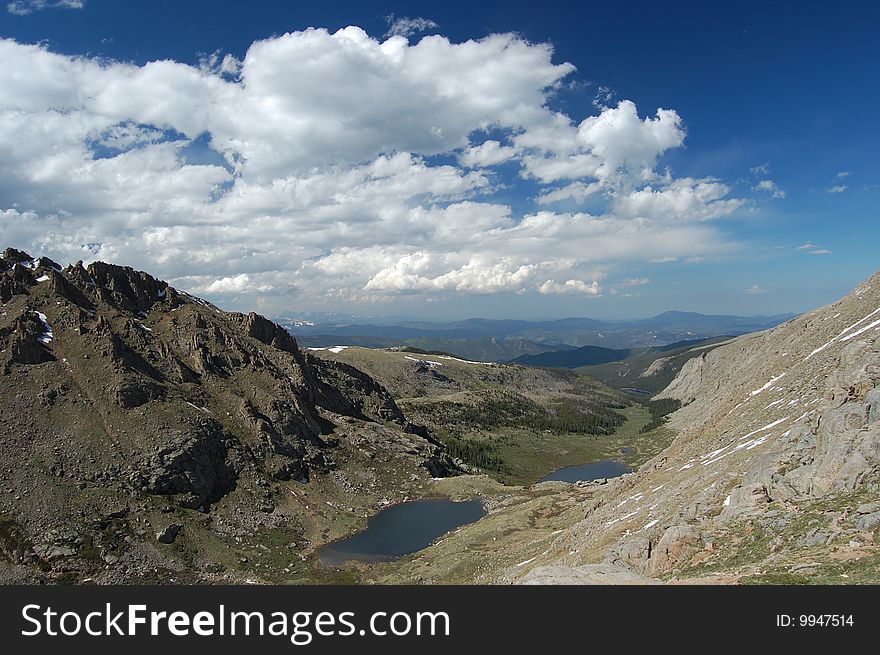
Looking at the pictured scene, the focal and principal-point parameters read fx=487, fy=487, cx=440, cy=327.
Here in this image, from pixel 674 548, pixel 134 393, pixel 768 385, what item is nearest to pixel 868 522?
pixel 674 548

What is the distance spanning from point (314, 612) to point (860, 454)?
37136 millimetres

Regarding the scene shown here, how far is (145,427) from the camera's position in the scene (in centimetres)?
11325

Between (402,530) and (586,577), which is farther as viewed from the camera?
(402,530)

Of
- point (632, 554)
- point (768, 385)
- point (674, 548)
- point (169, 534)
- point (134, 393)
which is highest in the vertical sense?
point (134, 393)

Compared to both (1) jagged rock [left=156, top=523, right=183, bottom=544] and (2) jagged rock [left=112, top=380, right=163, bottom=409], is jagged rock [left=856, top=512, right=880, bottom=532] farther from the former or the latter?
(2) jagged rock [left=112, top=380, right=163, bottom=409]

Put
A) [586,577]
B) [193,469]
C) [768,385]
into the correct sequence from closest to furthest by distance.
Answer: [586,577] < [768,385] < [193,469]

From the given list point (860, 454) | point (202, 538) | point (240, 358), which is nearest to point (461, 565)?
point (202, 538)

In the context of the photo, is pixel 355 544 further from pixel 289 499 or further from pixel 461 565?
pixel 461 565

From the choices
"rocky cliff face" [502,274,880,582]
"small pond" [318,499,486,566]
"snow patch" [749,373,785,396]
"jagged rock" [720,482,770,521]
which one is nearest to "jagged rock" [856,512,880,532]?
"rocky cliff face" [502,274,880,582]

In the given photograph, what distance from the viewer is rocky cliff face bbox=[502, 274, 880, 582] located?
28484 millimetres

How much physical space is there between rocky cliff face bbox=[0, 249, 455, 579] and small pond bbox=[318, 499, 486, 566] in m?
9.09

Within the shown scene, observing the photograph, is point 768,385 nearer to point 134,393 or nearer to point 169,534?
point 169,534

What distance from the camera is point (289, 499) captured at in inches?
4651

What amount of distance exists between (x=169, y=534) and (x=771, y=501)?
99.3 meters
